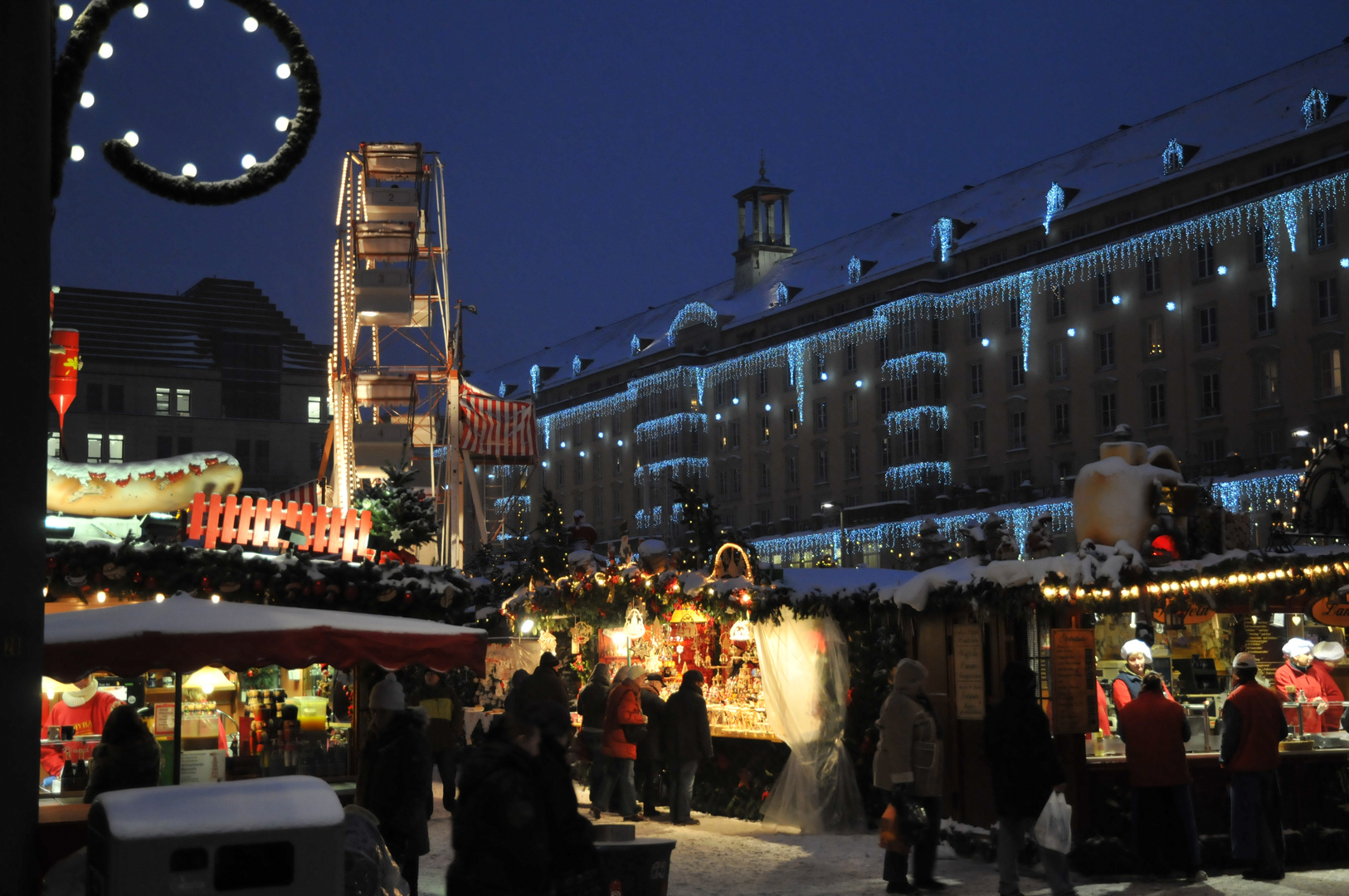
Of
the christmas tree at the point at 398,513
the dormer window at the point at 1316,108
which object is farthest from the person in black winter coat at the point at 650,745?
the dormer window at the point at 1316,108

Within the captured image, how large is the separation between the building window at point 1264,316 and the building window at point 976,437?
1414 centimetres

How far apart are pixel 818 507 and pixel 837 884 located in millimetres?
57251

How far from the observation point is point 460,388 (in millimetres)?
28500

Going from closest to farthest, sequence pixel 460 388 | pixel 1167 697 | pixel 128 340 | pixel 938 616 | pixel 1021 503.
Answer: pixel 1167 697
pixel 938 616
pixel 460 388
pixel 1021 503
pixel 128 340

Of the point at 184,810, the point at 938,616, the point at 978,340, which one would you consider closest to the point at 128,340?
the point at 978,340

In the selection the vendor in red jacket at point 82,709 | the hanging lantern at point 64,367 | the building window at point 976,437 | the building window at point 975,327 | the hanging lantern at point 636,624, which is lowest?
the vendor in red jacket at point 82,709

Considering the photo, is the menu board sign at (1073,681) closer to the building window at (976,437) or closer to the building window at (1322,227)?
the building window at (1322,227)

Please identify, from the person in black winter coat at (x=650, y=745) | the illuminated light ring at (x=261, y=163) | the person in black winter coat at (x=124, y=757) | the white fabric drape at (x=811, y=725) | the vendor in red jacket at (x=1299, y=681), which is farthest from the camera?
the person in black winter coat at (x=650, y=745)

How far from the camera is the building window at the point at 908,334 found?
204ft

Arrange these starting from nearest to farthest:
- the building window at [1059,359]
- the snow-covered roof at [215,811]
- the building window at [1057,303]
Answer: the snow-covered roof at [215,811] → the building window at [1057,303] → the building window at [1059,359]

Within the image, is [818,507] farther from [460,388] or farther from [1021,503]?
[460,388]

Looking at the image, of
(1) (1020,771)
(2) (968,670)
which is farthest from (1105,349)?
(1) (1020,771)

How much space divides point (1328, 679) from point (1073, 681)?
384cm

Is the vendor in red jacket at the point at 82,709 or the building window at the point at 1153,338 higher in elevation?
the building window at the point at 1153,338
